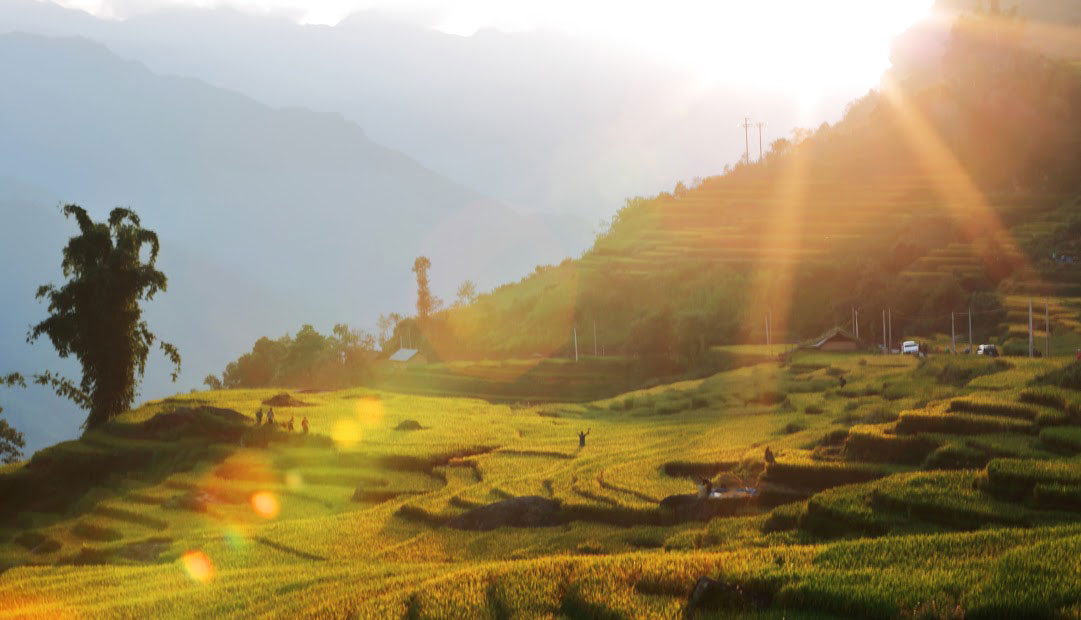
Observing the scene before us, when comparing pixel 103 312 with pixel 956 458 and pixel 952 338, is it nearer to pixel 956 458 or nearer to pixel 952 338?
pixel 956 458

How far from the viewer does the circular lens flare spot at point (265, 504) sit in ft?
92.3

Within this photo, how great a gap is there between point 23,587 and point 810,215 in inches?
3129

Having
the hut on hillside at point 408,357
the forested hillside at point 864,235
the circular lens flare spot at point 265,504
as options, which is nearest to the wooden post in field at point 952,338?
the forested hillside at point 864,235

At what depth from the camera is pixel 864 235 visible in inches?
3206

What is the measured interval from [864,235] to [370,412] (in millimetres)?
51653

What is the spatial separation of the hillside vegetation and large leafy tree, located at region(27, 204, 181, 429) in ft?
5.89

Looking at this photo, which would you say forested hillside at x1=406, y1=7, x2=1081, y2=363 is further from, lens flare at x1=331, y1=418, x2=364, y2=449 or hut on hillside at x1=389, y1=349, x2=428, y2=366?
lens flare at x1=331, y1=418, x2=364, y2=449

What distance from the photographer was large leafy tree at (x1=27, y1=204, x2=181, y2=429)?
1586 inches

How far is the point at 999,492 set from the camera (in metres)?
15.9

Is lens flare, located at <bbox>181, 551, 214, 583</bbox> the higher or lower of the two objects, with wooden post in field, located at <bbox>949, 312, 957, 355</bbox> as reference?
lower

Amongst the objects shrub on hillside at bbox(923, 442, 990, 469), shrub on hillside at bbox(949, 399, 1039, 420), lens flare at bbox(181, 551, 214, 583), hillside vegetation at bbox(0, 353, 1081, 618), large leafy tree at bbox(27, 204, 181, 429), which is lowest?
lens flare at bbox(181, 551, 214, 583)

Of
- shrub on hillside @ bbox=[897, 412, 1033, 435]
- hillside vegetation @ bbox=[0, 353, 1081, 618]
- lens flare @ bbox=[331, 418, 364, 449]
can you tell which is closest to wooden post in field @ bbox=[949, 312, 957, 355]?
hillside vegetation @ bbox=[0, 353, 1081, 618]

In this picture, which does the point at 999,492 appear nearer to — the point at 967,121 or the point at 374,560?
the point at 374,560

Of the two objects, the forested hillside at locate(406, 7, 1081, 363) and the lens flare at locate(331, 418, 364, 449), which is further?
the forested hillside at locate(406, 7, 1081, 363)
